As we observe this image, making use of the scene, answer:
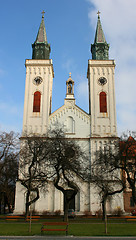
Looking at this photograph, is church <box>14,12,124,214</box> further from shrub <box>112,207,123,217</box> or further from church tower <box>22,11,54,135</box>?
shrub <box>112,207,123,217</box>

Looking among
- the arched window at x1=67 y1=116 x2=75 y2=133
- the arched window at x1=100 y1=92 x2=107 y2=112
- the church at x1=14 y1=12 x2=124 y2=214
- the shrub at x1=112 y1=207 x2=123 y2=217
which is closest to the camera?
the shrub at x1=112 y1=207 x2=123 y2=217

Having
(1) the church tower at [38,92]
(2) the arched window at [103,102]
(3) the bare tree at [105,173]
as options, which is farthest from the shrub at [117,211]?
(1) the church tower at [38,92]

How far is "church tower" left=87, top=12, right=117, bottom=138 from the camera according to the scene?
135 ft

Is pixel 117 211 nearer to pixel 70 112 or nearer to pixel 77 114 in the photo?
pixel 77 114

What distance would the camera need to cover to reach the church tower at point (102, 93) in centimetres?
4116

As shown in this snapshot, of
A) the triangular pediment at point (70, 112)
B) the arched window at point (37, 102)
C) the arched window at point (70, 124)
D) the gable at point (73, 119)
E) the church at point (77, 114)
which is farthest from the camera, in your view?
the arched window at point (37, 102)

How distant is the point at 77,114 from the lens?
42.3 m

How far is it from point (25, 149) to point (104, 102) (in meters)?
17.8

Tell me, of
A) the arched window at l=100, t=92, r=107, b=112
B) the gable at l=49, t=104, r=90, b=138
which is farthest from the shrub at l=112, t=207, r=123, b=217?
the arched window at l=100, t=92, r=107, b=112

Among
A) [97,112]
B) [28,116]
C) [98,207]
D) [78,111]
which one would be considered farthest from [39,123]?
[98,207]

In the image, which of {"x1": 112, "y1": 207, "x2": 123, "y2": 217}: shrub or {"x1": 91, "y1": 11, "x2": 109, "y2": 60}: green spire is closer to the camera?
{"x1": 112, "y1": 207, "x2": 123, "y2": 217}: shrub

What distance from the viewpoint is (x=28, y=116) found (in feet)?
138

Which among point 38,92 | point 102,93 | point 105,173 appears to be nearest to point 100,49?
point 102,93

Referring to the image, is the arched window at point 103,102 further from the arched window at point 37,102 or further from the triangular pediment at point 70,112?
the arched window at point 37,102
